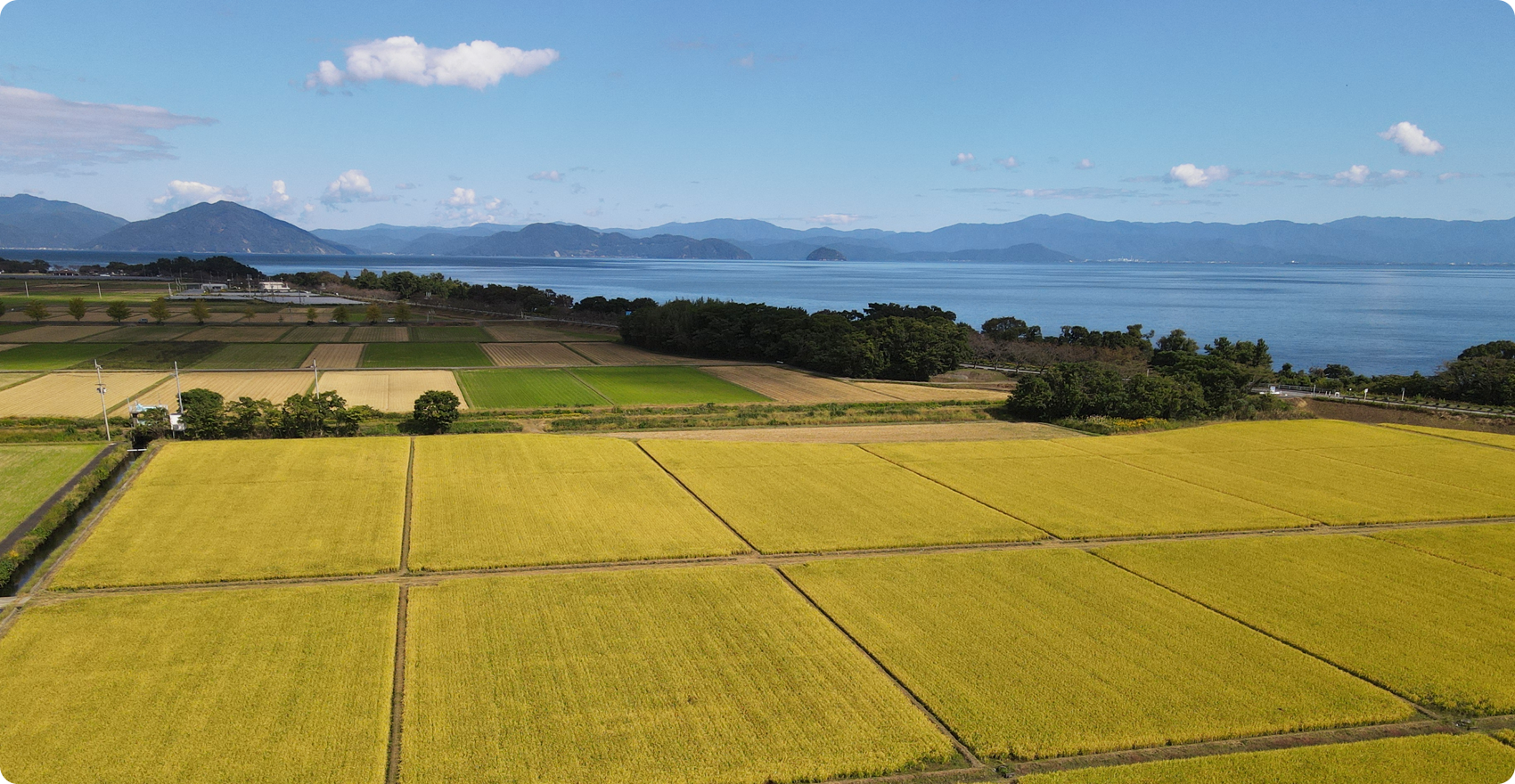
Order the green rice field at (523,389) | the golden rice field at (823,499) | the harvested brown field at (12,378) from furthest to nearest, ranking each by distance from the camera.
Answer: the green rice field at (523,389), the harvested brown field at (12,378), the golden rice field at (823,499)

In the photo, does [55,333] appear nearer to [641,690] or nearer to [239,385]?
[239,385]

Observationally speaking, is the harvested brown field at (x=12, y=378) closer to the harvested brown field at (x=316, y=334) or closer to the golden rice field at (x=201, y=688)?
the harvested brown field at (x=316, y=334)

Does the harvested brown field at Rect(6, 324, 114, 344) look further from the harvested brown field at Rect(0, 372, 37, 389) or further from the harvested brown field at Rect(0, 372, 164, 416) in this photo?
the harvested brown field at Rect(0, 372, 164, 416)

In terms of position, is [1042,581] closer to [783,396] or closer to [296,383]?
[783,396]

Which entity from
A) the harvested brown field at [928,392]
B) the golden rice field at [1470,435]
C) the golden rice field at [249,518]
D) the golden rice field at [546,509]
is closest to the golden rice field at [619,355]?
the harvested brown field at [928,392]

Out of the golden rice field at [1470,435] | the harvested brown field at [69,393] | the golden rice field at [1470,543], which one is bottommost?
the golden rice field at [1470,543]

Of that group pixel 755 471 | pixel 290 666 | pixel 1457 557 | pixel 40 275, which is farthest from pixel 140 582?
pixel 40 275
